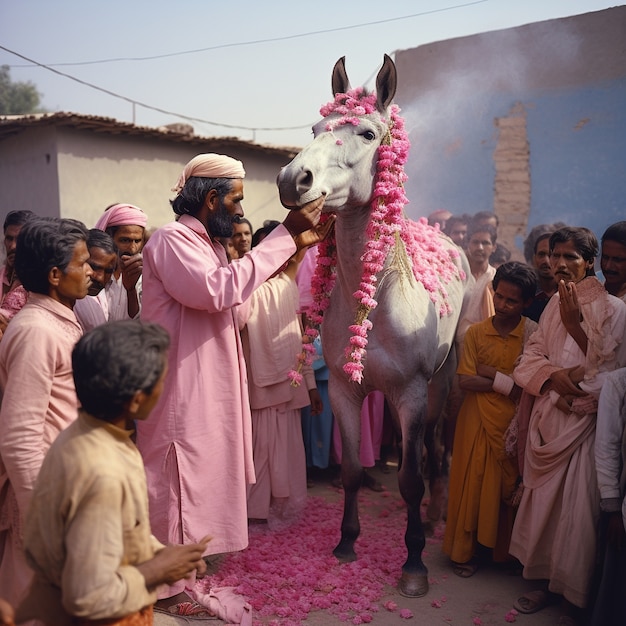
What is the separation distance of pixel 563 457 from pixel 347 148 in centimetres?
216

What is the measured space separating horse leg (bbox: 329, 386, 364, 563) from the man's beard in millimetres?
1492

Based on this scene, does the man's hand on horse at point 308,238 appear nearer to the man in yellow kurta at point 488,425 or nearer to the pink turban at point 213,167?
the pink turban at point 213,167

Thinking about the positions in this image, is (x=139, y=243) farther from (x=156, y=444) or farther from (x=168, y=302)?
(x=156, y=444)

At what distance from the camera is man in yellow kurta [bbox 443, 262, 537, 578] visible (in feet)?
14.2

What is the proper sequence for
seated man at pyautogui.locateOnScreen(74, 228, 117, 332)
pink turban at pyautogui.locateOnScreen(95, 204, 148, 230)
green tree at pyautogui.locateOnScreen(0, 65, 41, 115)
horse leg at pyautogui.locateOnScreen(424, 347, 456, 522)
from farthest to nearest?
green tree at pyautogui.locateOnScreen(0, 65, 41, 115) → horse leg at pyautogui.locateOnScreen(424, 347, 456, 522) → pink turban at pyautogui.locateOnScreen(95, 204, 148, 230) → seated man at pyautogui.locateOnScreen(74, 228, 117, 332)

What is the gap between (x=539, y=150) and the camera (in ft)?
33.0

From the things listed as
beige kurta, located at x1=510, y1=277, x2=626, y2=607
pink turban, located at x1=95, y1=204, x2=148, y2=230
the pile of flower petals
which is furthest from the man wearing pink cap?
beige kurta, located at x1=510, y1=277, x2=626, y2=607

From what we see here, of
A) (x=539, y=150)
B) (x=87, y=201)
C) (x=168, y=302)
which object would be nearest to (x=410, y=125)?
(x=539, y=150)

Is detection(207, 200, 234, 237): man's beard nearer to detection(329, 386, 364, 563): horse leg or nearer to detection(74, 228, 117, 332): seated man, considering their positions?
detection(74, 228, 117, 332): seated man

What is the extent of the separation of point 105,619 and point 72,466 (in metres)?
0.45

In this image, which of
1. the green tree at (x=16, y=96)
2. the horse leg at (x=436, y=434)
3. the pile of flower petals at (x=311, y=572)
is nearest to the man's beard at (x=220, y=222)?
the pile of flower petals at (x=311, y=572)

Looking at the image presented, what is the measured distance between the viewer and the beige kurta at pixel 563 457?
358 cm

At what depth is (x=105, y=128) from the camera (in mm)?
11516

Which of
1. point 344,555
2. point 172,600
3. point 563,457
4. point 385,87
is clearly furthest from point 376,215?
point 172,600
